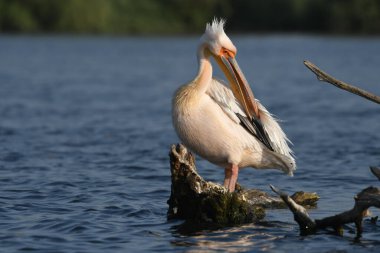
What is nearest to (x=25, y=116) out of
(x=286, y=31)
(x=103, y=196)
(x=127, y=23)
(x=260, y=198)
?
(x=103, y=196)

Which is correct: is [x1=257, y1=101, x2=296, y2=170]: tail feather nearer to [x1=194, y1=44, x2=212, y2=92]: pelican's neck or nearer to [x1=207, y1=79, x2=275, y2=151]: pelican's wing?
[x1=207, y1=79, x2=275, y2=151]: pelican's wing

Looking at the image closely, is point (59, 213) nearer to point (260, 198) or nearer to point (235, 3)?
point (260, 198)

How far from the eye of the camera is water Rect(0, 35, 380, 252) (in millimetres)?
7246

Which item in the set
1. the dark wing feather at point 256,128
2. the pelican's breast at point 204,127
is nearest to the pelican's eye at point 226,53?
the pelican's breast at point 204,127

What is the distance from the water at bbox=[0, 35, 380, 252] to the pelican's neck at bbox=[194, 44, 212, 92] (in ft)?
4.11

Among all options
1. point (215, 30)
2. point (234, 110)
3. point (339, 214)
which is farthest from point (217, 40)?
point (339, 214)

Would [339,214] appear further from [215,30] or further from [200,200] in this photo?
[215,30]

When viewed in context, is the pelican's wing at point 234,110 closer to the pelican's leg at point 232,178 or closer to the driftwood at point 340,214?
the pelican's leg at point 232,178

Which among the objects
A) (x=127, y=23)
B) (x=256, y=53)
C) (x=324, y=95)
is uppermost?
(x=127, y=23)

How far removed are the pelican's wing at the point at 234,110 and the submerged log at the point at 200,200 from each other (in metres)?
0.51

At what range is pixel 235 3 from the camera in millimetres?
61438

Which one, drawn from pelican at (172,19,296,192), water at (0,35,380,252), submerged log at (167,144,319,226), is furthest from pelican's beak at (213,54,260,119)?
water at (0,35,380,252)

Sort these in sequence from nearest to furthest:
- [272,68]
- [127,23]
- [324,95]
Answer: [324,95] → [272,68] → [127,23]

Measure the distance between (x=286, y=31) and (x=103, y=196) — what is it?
52287mm
